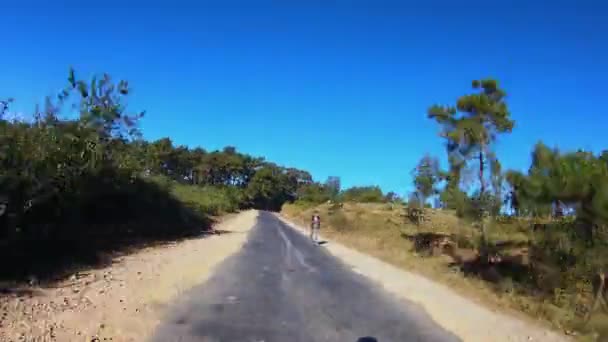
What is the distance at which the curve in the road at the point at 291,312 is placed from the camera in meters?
8.25

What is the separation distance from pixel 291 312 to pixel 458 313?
339cm

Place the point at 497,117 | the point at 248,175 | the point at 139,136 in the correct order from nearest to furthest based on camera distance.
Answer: the point at 139,136 → the point at 497,117 → the point at 248,175

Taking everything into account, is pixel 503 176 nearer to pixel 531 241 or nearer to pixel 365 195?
pixel 531 241

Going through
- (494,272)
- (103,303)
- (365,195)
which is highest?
(365,195)

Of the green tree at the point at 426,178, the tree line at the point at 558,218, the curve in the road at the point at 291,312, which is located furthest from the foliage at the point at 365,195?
the curve in the road at the point at 291,312

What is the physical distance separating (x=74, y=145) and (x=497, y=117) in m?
21.4

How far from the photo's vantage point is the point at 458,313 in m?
10.7

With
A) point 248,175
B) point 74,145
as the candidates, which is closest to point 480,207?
point 74,145

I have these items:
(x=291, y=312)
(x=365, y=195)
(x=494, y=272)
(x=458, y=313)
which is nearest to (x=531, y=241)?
(x=494, y=272)

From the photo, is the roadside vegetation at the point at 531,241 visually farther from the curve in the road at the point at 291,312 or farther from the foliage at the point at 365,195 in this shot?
the foliage at the point at 365,195

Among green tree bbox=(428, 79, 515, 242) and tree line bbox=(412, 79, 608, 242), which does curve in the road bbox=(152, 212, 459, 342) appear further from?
green tree bbox=(428, 79, 515, 242)

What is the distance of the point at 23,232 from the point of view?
15320 mm

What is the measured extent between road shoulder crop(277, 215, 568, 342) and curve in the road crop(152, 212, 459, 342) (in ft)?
1.15

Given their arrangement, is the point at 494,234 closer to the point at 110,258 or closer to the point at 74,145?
the point at 110,258
